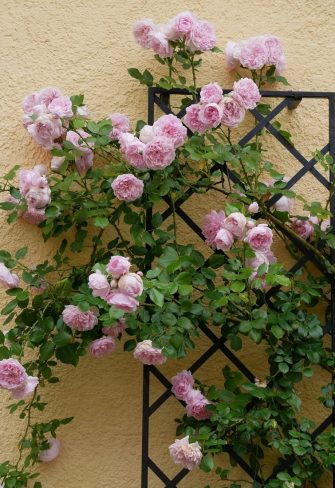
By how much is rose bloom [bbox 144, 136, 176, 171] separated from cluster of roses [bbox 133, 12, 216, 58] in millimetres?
465

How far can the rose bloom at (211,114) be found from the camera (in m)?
2.15

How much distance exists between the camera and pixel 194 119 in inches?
87.4

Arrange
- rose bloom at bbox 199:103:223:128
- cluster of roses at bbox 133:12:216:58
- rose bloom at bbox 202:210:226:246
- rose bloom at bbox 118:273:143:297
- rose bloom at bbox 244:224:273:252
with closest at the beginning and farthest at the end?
rose bloom at bbox 118:273:143:297
rose bloom at bbox 244:224:273:252
rose bloom at bbox 199:103:223:128
rose bloom at bbox 202:210:226:246
cluster of roses at bbox 133:12:216:58

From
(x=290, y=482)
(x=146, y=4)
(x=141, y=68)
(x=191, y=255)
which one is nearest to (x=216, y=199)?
(x=191, y=255)

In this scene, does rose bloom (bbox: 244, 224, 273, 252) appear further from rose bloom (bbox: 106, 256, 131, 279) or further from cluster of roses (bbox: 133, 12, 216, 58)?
cluster of roses (bbox: 133, 12, 216, 58)

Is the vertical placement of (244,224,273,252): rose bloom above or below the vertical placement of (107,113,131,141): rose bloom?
below

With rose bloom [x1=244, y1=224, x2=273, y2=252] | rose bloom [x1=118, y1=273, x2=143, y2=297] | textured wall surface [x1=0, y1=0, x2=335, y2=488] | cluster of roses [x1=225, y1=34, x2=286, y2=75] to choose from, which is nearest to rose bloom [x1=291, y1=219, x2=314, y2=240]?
textured wall surface [x1=0, y1=0, x2=335, y2=488]

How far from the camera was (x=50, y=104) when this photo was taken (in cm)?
227

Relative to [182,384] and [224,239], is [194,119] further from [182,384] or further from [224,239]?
[182,384]

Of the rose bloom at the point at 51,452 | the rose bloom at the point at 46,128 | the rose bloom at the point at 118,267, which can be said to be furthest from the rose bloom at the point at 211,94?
the rose bloom at the point at 51,452

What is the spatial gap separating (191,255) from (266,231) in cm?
29

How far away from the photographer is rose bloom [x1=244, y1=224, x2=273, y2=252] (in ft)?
6.71

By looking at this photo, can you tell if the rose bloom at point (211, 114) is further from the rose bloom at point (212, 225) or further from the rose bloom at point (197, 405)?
the rose bloom at point (197, 405)

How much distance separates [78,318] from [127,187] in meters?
0.43
